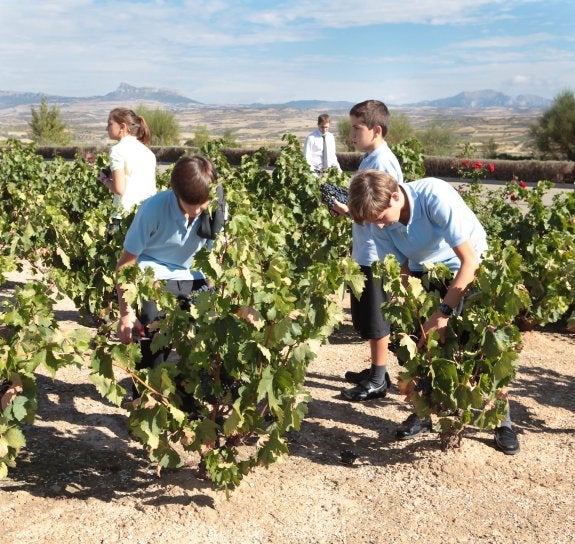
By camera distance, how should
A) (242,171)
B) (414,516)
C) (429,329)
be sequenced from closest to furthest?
1. (414,516)
2. (429,329)
3. (242,171)

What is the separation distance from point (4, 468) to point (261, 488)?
1088mm

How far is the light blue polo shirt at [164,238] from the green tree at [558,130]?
31391mm

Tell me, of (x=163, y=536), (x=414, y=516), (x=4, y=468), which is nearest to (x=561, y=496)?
(x=414, y=516)

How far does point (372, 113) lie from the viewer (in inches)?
156

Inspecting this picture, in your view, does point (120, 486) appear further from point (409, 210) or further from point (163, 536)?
point (409, 210)

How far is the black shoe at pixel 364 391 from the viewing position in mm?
4309

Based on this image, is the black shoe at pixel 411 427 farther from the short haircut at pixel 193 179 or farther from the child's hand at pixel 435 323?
the short haircut at pixel 193 179

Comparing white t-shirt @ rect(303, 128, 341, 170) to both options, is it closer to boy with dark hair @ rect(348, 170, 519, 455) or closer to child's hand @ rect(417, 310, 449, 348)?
boy with dark hair @ rect(348, 170, 519, 455)

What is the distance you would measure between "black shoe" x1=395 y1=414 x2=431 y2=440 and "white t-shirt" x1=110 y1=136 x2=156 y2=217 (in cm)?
216

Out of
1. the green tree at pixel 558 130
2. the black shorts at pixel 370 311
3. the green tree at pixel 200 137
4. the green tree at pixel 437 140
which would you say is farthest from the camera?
A: the green tree at pixel 200 137

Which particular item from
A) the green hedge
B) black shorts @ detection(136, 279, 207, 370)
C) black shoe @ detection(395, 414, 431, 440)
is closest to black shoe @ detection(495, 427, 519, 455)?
black shoe @ detection(395, 414, 431, 440)

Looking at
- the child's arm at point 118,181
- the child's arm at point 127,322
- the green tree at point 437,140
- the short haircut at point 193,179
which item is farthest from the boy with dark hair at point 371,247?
the green tree at point 437,140

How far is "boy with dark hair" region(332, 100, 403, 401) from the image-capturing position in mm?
3986

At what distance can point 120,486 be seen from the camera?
3.26 meters
